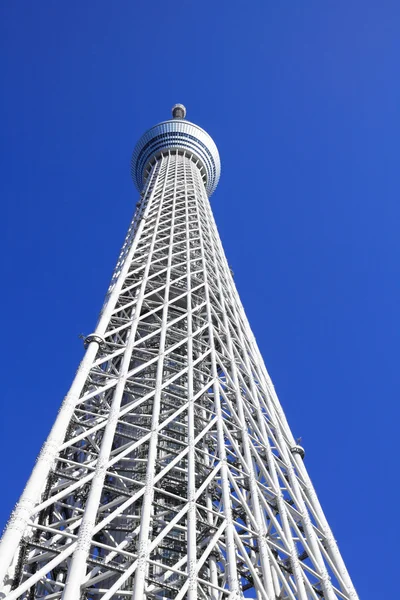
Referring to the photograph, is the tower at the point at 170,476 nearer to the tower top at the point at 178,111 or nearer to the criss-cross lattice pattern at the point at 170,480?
the criss-cross lattice pattern at the point at 170,480

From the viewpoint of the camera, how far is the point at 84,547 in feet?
52.3

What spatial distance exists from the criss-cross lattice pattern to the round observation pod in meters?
29.4

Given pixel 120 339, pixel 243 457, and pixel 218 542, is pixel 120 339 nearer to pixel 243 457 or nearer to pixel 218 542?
pixel 243 457

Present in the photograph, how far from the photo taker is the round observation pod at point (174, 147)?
66.6 meters

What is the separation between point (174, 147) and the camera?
6631cm

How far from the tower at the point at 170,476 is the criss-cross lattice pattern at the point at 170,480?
0.24ft

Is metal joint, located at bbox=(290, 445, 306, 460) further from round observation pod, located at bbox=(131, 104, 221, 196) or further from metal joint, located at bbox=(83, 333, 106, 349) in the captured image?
round observation pod, located at bbox=(131, 104, 221, 196)

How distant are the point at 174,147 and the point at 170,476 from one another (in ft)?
161

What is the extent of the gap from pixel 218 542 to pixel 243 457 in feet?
17.9

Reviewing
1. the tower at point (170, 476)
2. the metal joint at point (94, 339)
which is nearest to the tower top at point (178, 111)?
the tower at point (170, 476)

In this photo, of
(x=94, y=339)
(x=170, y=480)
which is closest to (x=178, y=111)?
(x=94, y=339)

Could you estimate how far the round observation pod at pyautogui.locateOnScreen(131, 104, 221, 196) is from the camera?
218 ft

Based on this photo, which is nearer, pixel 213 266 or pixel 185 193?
pixel 213 266

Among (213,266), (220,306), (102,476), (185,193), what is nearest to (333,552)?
(102,476)
